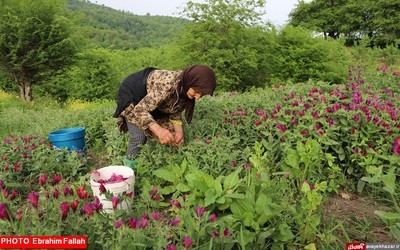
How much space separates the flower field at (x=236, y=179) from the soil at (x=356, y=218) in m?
0.02

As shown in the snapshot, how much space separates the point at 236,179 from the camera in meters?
2.03

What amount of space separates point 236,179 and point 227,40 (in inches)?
316

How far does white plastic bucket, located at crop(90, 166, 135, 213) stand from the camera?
205 cm

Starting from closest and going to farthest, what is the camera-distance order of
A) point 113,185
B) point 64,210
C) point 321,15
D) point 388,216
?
point 64,210 < point 388,216 < point 113,185 < point 321,15

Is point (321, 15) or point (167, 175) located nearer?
point (167, 175)

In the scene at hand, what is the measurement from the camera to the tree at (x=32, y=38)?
37.7 ft

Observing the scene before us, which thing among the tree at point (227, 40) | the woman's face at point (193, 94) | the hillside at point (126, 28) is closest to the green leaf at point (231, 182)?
the woman's face at point (193, 94)

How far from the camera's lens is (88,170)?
10.3 feet

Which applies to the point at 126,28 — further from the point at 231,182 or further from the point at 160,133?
the point at 231,182

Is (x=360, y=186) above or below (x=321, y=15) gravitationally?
below

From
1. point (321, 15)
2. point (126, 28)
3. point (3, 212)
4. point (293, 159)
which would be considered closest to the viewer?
point (3, 212)

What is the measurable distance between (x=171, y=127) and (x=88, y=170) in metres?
1.04

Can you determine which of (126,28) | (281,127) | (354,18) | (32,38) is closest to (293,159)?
(281,127)

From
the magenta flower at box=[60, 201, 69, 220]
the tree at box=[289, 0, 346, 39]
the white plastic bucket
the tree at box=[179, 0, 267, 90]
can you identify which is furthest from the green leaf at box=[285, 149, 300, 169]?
the tree at box=[289, 0, 346, 39]
